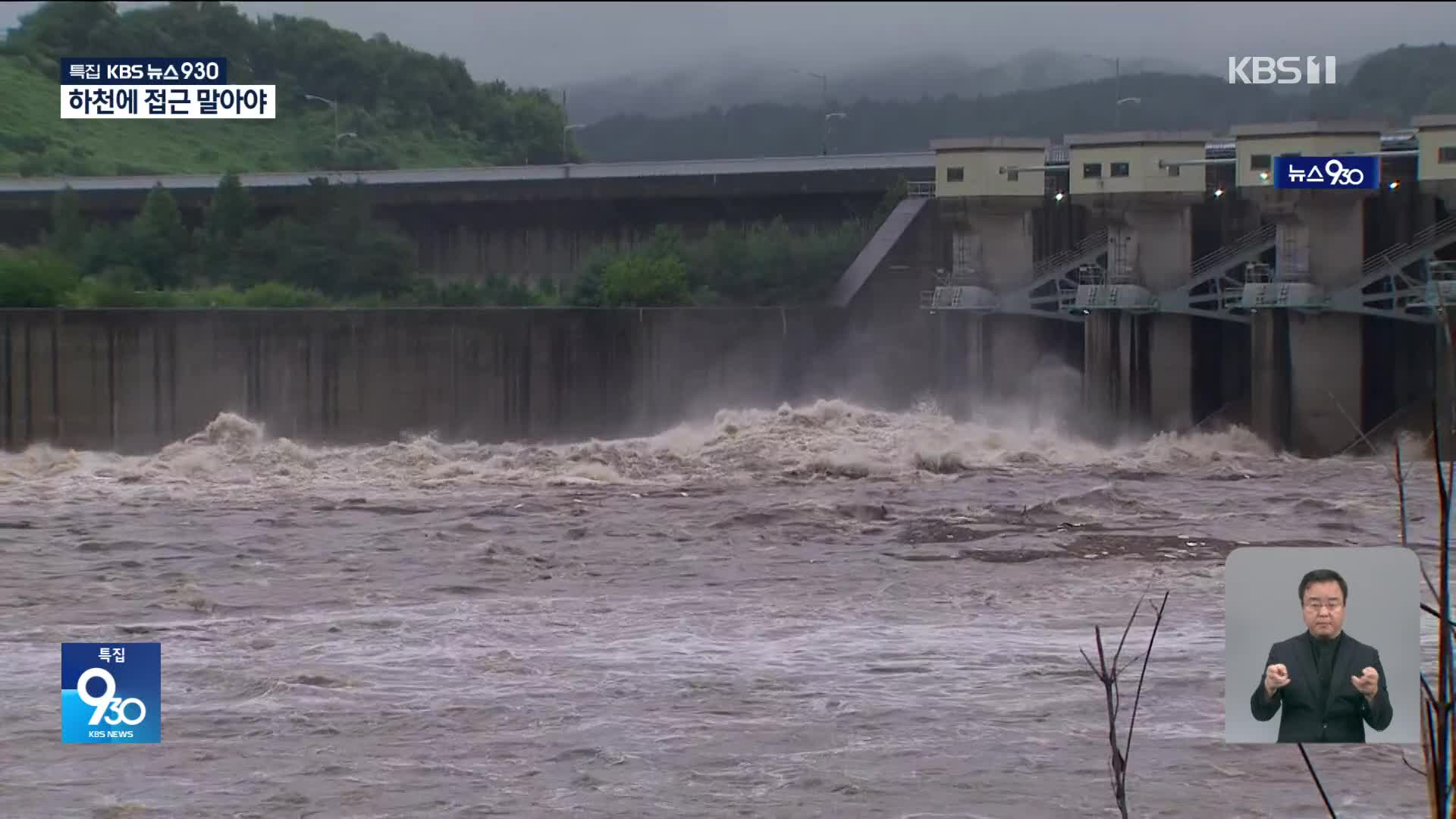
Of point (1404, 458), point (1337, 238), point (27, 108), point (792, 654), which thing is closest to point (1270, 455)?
point (1404, 458)

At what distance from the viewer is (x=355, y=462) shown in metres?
35.0

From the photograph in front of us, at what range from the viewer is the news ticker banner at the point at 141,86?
20.5 m

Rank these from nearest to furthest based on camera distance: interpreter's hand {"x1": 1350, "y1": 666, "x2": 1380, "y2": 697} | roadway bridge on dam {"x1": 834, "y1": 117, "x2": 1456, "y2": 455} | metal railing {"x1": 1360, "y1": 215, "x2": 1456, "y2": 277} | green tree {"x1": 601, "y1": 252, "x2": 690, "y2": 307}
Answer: interpreter's hand {"x1": 1350, "y1": 666, "x2": 1380, "y2": 697}, metal railing {"x1": 1360, "y1": 215, "x2": 1456, "y2": 277}, roadway bridge on dam {"x1": 834, "y1": 117, "x2": 1456, "y2": 455}, green tree {"x1": 601, "y1": 252, "x2": 690, "y2": 307}

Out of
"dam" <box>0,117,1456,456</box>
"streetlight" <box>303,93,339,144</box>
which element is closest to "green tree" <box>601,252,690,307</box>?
"dam" <box>0,117,1456,456</box>

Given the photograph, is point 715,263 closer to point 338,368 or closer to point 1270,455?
point 338,368

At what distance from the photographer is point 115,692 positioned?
9.68m

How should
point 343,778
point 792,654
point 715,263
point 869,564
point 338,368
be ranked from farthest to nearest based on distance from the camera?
1. point 715,263
2. point 338,368
3. point 869,564
4. point 792,654
5. point 343,778

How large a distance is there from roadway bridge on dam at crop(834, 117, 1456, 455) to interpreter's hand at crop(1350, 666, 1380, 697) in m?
33.9

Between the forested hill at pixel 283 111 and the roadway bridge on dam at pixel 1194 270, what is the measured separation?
767 inches

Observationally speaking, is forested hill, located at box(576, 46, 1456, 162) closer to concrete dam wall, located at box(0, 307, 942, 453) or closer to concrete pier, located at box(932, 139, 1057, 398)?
concrete pier, located at box(932, 139, 1057, 398)

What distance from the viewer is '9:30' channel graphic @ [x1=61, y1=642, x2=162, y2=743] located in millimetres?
9977

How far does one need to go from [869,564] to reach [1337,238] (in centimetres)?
2041

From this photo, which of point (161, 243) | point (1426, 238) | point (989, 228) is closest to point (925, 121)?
point (989, 228)

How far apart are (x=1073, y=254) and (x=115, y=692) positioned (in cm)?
3565
